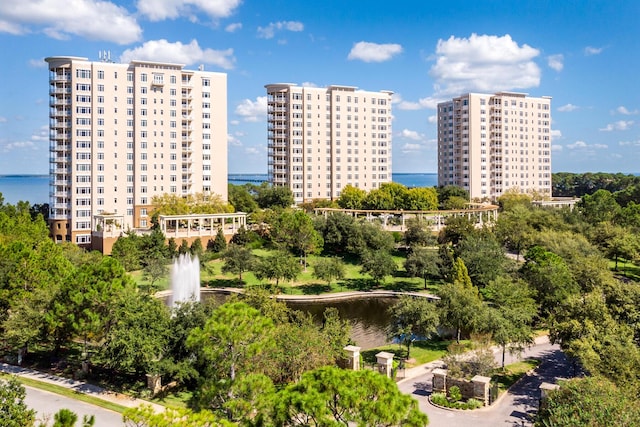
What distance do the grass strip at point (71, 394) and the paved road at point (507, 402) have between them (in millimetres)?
12577

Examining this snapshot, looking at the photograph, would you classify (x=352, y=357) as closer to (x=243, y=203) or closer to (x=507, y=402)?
(x=507, y=402)

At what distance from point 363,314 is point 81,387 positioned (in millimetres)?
22982

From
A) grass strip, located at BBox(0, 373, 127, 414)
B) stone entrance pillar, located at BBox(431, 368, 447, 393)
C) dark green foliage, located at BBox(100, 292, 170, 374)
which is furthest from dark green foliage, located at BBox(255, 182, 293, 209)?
stone entrance pillar, located at BBox(431, 368, 447, 393)

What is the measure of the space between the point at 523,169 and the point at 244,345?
10196 centimetres

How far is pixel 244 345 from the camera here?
1928cm

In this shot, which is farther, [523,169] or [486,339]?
[523,169]

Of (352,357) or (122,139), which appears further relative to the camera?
(122,139)

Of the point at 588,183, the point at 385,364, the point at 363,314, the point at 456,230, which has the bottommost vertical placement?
the point at 363,314

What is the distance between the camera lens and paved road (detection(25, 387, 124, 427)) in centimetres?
2041

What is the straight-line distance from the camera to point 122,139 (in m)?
71.8

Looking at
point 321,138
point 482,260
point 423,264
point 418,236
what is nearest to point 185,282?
point 423,264

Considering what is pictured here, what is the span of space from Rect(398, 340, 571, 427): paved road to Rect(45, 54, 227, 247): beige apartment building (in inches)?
1938

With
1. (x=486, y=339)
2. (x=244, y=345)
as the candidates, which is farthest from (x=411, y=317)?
(x=244, y=345)

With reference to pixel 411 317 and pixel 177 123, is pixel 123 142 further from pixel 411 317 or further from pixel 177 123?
pixel 411 317
